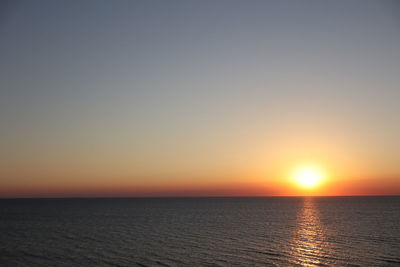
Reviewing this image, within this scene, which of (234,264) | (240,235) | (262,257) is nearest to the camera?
(234,264)

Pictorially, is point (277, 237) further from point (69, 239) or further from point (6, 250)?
point (6, 250)

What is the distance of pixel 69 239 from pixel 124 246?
40.3ft

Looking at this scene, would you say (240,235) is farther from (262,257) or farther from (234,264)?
(234,264)

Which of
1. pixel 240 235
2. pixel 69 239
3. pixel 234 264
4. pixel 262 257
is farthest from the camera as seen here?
pixel 240 235

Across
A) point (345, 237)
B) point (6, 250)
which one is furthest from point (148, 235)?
point (345, 237)

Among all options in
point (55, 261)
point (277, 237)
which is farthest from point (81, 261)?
point (277, 237)

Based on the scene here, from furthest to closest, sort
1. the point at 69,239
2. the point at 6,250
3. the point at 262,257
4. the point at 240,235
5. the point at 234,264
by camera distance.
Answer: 1. the point at 240,235
2. the point at 69,239
3. the point at 6,250
4. the point at 262,257
5. the point at 234,264

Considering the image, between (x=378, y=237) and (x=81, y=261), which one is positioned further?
(x=378, y=237)

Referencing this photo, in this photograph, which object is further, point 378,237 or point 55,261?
point 378,237

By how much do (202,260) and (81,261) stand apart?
499 inches

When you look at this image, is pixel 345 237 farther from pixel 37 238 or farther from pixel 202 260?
pixel 37 238

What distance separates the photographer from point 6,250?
42.1 metres

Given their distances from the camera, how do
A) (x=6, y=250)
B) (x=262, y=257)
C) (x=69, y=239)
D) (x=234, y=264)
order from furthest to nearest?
(x=69, y=239) < (x=6, y=250) < (x=262, y=257) < (x=234, y=264)

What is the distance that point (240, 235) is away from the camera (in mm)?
55750
